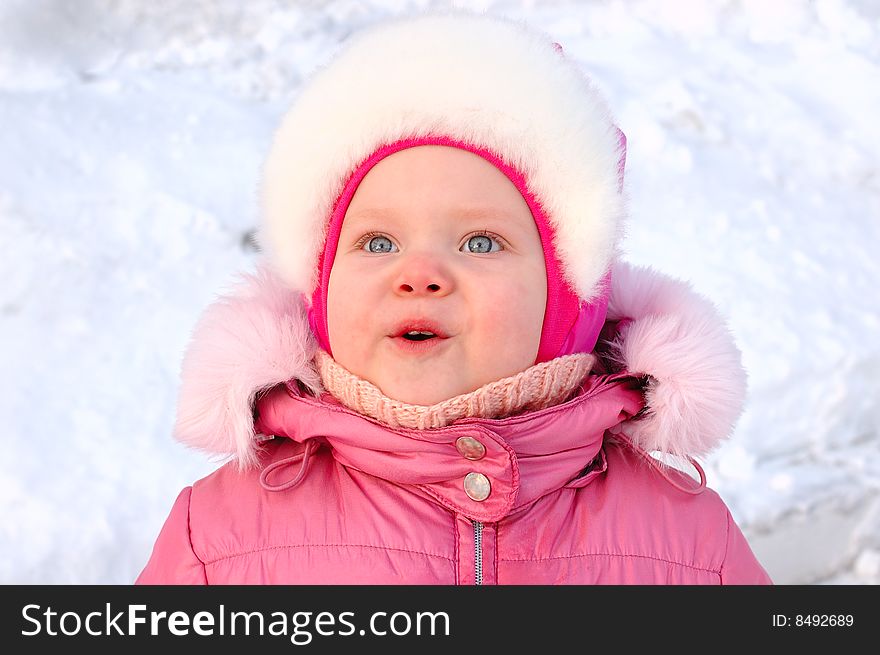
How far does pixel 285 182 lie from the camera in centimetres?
156

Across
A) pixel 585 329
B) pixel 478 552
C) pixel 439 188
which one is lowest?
pixel 478 552

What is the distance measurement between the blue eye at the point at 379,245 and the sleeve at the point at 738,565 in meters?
0.67

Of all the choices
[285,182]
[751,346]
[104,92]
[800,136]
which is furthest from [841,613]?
[104,92]

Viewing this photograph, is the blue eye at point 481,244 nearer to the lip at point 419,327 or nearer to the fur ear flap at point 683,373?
the lip at point 419,327

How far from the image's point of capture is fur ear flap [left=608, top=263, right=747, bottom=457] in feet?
5.14

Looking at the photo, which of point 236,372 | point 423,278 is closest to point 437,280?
point 423,278

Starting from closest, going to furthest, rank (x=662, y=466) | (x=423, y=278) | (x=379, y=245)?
(x=423, y=278) < (x=379, y=245) < (x=662, y=466)

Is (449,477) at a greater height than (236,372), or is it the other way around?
(236,372)

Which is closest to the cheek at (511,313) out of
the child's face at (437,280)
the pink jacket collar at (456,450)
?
the child's face at (437,280)

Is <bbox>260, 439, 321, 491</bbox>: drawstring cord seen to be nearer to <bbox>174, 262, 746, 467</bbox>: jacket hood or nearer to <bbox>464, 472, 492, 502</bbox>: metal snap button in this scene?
<bbox>174, 262, 746, 467</bbox>: jacket hood

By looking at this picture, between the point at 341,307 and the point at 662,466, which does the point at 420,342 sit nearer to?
the point at 341,307

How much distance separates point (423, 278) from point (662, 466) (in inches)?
20.5

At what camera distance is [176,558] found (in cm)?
146

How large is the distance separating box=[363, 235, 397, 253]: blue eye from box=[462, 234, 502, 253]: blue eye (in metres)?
0.11
